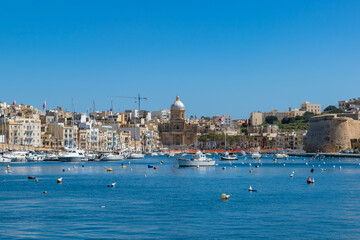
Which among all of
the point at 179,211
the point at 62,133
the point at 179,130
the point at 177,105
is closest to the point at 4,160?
the point at 62,133

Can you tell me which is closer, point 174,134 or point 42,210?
point 42,210

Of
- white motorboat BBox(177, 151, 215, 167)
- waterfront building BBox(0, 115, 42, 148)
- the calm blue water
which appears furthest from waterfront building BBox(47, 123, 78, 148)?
the calm blue water

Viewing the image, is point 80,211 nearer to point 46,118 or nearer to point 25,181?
point 25,181

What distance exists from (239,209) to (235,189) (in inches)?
392

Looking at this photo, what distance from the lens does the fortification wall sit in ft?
361

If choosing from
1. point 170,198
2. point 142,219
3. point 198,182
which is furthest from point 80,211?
point 198,182

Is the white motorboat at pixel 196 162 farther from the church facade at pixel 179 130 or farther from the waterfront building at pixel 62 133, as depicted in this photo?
the church facade at pixel 179 130

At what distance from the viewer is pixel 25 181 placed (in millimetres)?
43500

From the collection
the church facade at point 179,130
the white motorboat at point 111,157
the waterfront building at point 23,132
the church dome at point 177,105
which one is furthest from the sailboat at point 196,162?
the church dome at point 177,105

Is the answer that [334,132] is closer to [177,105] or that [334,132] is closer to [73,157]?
[73,157]

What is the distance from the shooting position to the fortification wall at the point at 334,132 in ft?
361

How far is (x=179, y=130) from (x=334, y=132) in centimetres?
7045

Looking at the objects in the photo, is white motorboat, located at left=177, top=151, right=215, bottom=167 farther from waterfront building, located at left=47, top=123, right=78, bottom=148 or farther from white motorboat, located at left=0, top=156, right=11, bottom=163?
waterfront building, located at left=47, top=123, right=78, bottom=148

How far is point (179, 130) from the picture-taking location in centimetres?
17512
